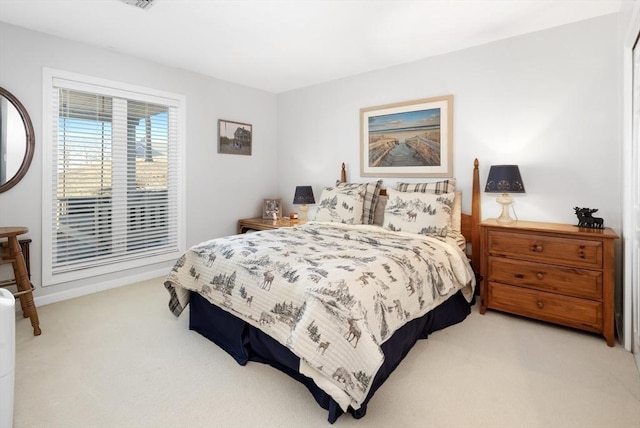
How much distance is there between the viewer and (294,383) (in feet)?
6.08

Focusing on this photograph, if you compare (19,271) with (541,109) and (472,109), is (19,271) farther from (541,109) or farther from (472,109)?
(541,109)

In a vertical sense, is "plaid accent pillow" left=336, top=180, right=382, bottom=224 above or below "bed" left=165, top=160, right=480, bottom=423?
→ above

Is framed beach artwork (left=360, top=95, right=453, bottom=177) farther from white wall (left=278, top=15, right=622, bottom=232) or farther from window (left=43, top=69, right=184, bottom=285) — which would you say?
window (left=43, top=69, right=184, bottom=285)

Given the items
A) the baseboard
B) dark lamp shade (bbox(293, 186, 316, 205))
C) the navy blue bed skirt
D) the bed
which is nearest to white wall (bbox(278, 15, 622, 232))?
the bed

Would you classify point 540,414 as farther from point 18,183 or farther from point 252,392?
point 18,183

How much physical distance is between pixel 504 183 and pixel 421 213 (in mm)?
700

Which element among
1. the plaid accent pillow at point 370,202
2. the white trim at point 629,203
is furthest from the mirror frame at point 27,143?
the white trim at point 629,203

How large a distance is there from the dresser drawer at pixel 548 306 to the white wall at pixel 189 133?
3195 mm

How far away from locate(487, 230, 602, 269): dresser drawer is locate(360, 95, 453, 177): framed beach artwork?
0.92m

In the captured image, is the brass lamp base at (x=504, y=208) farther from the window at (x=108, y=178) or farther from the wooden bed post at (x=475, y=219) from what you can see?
the window at (x=108, y=178)

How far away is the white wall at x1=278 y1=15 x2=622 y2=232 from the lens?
258cm

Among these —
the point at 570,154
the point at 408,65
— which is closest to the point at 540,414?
the point at 570,154

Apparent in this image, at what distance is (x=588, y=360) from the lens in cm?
206

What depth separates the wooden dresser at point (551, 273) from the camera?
2.26 meters
